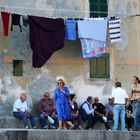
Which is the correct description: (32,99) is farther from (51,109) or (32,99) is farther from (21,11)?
(21,11)

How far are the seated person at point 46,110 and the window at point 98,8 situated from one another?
362cm

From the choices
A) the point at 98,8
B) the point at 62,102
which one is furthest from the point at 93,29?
the point at 62,102

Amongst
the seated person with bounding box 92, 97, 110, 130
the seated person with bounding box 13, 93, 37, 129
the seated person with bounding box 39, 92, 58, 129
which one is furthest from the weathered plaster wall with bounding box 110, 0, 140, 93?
the seated person with bounding box 13, 93, 37, 129

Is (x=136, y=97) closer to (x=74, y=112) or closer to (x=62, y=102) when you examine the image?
(x=62, y=102)

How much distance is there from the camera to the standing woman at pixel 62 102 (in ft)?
69.2

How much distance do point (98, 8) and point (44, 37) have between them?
273cm

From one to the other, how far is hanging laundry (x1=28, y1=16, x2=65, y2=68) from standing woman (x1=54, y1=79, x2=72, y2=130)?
2.77 metres

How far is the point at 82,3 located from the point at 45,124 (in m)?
4.80

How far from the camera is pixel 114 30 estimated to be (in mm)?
24734

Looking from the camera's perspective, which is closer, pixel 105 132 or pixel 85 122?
pixel 105 132

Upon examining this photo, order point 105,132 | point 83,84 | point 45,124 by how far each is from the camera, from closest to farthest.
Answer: point 105,132
point 45,124
point 83,84

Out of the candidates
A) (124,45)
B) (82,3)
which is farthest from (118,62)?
(82,3)

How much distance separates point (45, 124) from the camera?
23328mm

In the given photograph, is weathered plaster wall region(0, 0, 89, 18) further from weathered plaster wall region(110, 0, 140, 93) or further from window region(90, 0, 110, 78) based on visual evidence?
weathered plaster wall region(110, 0, 140, 93)
